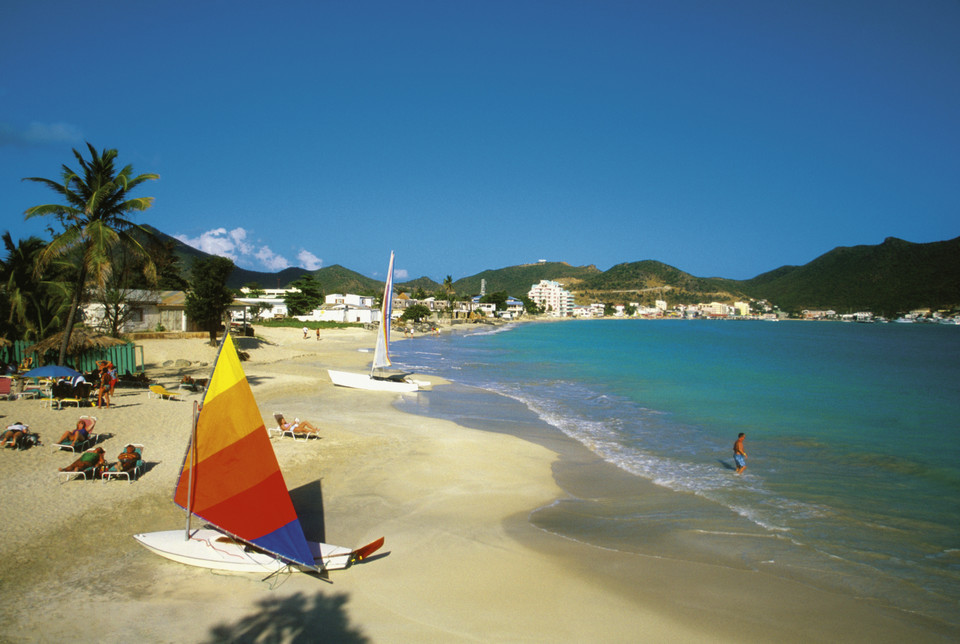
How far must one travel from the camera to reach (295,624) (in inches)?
202

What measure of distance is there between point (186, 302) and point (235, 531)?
2982 cm

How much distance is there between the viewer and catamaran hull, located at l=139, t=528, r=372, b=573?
6.02 m

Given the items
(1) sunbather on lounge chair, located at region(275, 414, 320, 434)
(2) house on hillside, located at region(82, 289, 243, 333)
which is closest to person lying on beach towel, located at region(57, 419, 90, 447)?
(1) sunbather on lounge chair, located at region(275, 414, 320, 434)

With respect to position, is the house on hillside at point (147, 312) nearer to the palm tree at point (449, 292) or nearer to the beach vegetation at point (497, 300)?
the palm tree at point (449, 292)

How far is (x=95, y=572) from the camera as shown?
584cm

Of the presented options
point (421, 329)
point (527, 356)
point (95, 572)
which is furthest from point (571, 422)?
point (421, 329)

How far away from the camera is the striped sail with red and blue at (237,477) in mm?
5812

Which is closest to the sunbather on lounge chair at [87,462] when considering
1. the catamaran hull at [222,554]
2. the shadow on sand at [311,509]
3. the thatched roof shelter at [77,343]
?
the catamaran hull at [222,554]

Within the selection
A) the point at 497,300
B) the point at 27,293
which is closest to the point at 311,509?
the point at 27,293

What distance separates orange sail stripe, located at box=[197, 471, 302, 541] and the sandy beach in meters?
0.60

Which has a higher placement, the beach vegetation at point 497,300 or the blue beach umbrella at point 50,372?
the beach vegetation at point 497,300

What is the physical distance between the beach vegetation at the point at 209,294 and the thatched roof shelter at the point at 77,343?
11.8 meters

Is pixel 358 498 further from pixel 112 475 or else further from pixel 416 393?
pixel 416 393

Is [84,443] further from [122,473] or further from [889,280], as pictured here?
→ [889,280]
